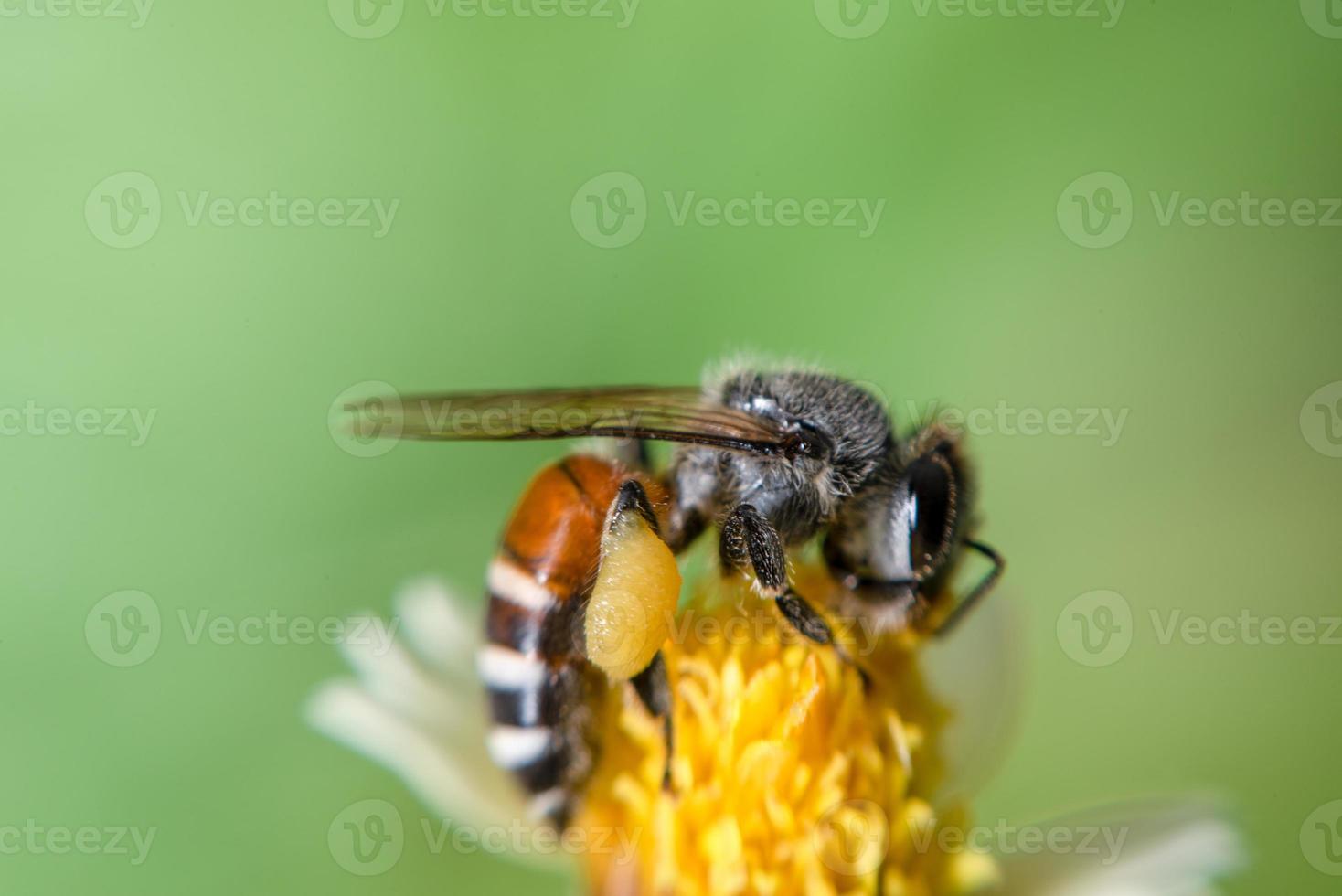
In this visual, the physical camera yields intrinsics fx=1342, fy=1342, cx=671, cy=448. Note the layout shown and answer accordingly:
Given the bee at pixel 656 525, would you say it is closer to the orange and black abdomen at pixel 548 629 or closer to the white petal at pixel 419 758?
the orange and black abdomen at pixel 548 629

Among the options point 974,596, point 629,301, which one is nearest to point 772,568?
point 974,596

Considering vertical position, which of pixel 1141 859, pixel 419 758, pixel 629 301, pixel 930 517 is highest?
pixel 629 301

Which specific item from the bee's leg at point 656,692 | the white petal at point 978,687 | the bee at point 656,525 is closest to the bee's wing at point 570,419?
the bee at point 656,525

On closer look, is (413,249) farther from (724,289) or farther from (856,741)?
(856,741)

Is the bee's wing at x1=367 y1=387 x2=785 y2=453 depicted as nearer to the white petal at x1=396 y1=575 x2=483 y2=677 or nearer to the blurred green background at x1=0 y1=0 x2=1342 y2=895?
the white petal at x1=396 y1=575 x2=483 y2=677

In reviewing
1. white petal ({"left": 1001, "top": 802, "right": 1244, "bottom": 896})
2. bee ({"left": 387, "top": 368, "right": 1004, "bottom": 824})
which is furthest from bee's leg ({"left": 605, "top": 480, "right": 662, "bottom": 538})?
white petal ({"left": 1001, "top": 802, "right": 1244, "bottom": 896})

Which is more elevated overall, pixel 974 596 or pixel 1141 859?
pixel 974 596

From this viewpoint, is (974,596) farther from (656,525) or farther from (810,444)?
(656,525)
